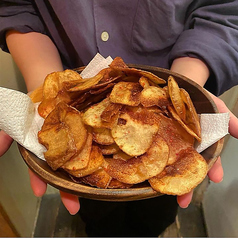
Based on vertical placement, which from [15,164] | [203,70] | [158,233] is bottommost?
[158,233]

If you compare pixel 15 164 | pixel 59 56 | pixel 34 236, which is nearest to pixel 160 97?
pixel 59 56

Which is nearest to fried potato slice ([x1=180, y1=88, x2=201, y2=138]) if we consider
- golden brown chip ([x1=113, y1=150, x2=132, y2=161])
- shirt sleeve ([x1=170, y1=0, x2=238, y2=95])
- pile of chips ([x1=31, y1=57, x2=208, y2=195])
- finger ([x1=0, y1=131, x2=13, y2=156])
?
pile of chips ([x1=31, y1=57, x2=208, y2=195])

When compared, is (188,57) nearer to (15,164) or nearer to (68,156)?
(68,156)

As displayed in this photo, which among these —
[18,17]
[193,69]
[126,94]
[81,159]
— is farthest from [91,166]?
[18,17]

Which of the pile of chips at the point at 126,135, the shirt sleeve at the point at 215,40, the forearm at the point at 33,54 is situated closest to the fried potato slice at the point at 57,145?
the pile of chips at the point at 126,135

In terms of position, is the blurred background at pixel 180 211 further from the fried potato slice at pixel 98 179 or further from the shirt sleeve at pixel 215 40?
the fried potato slice at pixel 98 179

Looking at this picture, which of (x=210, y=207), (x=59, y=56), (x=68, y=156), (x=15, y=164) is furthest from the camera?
(x=210, y=207)
